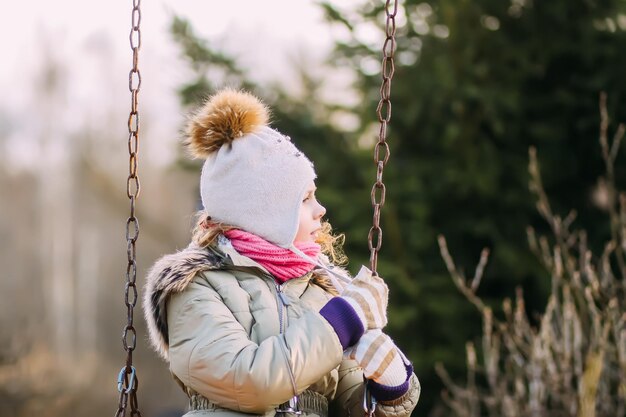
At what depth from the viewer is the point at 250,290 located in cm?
259

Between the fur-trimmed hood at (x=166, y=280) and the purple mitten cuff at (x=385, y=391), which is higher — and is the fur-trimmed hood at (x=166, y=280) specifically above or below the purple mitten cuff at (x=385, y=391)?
above

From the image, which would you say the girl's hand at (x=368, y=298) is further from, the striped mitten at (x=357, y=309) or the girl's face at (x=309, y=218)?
the girl's face at (x=309, y=218)

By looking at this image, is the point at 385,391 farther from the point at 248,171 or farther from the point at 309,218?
the point at 248,171

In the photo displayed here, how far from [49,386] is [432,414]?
339 inches

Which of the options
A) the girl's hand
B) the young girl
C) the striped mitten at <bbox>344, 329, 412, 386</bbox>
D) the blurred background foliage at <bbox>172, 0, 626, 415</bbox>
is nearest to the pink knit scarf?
the young girl

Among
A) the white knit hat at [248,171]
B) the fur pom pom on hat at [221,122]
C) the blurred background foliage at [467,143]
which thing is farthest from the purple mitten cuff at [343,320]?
the blurred background foliage at [467,143]

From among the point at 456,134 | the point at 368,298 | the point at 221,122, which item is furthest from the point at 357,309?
the point at 456,134

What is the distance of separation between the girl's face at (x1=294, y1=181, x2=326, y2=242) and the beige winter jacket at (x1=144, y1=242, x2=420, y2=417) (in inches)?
4.5

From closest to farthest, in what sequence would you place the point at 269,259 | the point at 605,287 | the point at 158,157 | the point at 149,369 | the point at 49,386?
the point at 269,259 < the point at 605,287 < the point at 49,386 < the point at 149,369 < the point at 158,157

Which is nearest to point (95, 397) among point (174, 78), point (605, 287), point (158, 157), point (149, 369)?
point (149, 369)

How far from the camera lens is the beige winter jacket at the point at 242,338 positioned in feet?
7.82

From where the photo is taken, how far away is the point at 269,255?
2.64 m

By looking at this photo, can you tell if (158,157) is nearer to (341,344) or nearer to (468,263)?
(468,263)

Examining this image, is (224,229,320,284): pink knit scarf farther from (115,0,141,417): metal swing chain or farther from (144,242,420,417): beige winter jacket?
(115,0,141,417): metal swing chain
